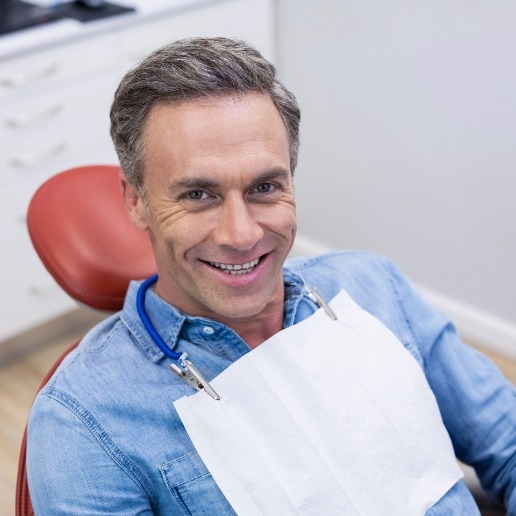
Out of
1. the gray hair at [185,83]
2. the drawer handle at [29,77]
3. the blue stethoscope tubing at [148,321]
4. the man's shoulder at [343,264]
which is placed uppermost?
the gray hair at [185,83]

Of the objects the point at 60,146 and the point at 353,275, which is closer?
the point at 353,275

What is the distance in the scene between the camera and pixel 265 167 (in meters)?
1.12

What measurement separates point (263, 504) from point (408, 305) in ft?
1.34

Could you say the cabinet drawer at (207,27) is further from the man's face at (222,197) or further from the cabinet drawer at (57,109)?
the man's face at (222,197)

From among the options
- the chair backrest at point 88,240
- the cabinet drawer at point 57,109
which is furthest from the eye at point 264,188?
the cabinet drawer at point 57,109

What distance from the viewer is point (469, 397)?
1324 mm

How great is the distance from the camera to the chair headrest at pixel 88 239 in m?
1.31

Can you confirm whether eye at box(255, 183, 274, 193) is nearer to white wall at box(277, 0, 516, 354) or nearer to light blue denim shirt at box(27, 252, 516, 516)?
light blue denim shirt at box(27, 252, 516, 516)

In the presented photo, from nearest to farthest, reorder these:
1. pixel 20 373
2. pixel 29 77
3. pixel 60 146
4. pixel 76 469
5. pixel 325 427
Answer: pixel 76 469
pixel 325 427
pixel 29 77
pixel 60 146
pixel 20 373

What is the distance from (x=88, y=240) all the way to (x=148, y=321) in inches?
7.7

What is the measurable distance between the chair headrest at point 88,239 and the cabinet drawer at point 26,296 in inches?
41.3

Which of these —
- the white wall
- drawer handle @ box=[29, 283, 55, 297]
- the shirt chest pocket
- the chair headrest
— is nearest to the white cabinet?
drawer handle @ box=[29, 283, 55, 297]

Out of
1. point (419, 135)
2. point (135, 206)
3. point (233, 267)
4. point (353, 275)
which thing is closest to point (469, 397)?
point (353, 275)

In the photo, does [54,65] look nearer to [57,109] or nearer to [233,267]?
[57,109]
